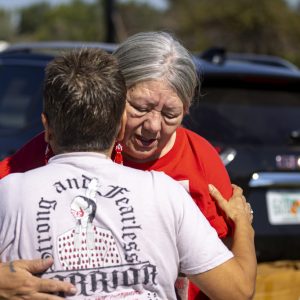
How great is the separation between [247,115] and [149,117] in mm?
2554

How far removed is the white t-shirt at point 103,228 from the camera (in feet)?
7.09

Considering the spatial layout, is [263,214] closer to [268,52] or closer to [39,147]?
[39,147]

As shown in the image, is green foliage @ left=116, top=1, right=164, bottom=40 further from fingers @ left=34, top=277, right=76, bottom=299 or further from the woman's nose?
fingers @ left=34, top=277, right=76, bottom=299

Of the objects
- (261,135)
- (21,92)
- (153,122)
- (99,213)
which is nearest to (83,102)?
(99,213)

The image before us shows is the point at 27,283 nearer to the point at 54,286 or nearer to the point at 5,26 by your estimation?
the point at 54,286

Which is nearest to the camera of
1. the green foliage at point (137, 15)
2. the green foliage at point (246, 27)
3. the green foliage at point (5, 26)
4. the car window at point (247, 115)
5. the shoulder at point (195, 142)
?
the shoulder at point (195, 142)

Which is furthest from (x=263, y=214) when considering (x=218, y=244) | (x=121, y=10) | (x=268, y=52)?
(x=121, y=10)

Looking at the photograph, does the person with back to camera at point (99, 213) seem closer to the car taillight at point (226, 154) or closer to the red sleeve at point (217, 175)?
the red sleeve at point (217, 175)

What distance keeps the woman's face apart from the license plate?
7.18 ft

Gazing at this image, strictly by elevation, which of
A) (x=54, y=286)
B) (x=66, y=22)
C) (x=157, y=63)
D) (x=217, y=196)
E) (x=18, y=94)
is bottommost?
(x=54, y=286)

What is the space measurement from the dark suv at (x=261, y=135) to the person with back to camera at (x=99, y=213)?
2.22m

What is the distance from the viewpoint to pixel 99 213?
2.16m

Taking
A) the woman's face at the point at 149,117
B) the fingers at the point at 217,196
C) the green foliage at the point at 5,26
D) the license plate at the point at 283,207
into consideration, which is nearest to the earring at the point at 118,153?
the woman's face at the point at 149,117

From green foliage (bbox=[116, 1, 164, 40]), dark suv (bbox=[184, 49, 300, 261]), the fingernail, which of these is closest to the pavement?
dark suv (bbox=[184, 49, 300, 261])
